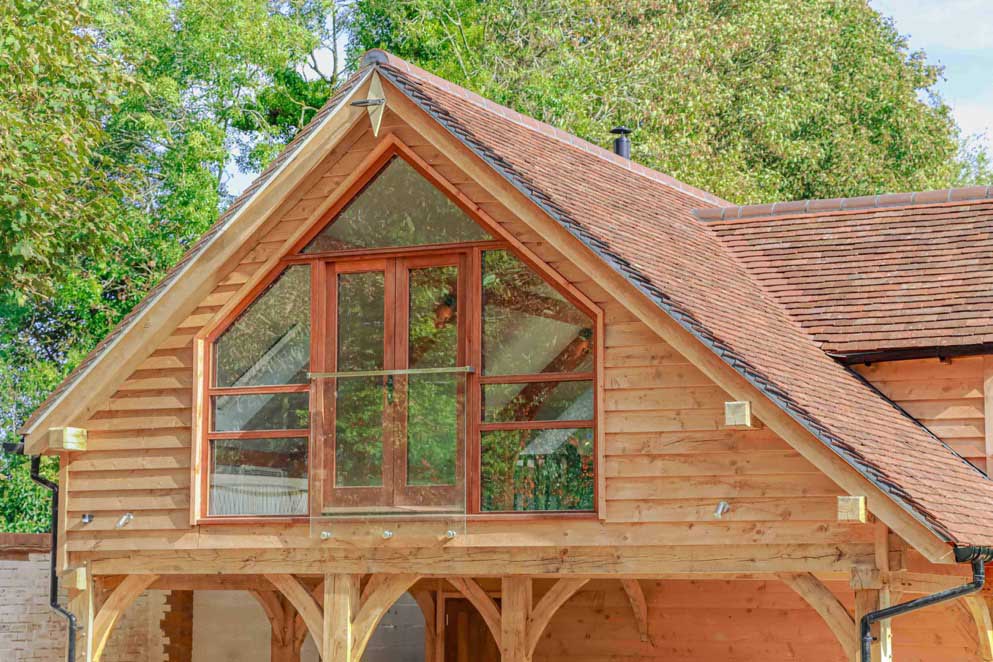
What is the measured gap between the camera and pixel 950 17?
2206 inches

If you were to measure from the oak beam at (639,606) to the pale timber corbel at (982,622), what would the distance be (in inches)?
123

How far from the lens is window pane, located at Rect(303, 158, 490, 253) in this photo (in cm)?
985

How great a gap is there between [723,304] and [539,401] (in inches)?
62.8

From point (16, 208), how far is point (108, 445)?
4.84 m

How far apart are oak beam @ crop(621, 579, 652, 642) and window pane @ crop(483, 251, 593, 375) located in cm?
328

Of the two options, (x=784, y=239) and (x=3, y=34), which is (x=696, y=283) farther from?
(x=3, y=34)

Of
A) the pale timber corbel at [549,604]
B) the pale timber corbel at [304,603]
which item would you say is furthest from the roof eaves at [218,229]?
the pale timber corbel at [549,604]

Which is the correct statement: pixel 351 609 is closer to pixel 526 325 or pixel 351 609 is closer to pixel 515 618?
pixel 515 618

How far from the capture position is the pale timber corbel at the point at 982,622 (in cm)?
966

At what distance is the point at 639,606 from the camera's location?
40.6 feet

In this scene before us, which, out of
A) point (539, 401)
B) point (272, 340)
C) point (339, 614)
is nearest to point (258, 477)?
point (272, 340)

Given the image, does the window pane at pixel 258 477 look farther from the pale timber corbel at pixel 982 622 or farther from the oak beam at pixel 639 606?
the pale timber corbel at pixel 982 622

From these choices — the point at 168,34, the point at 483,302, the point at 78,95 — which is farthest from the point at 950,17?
the point at 483,302

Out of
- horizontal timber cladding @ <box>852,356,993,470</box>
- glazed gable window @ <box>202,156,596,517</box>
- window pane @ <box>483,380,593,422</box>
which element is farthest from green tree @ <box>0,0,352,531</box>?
horizontal timber cladding @ <box>852,356,993,470</box>
